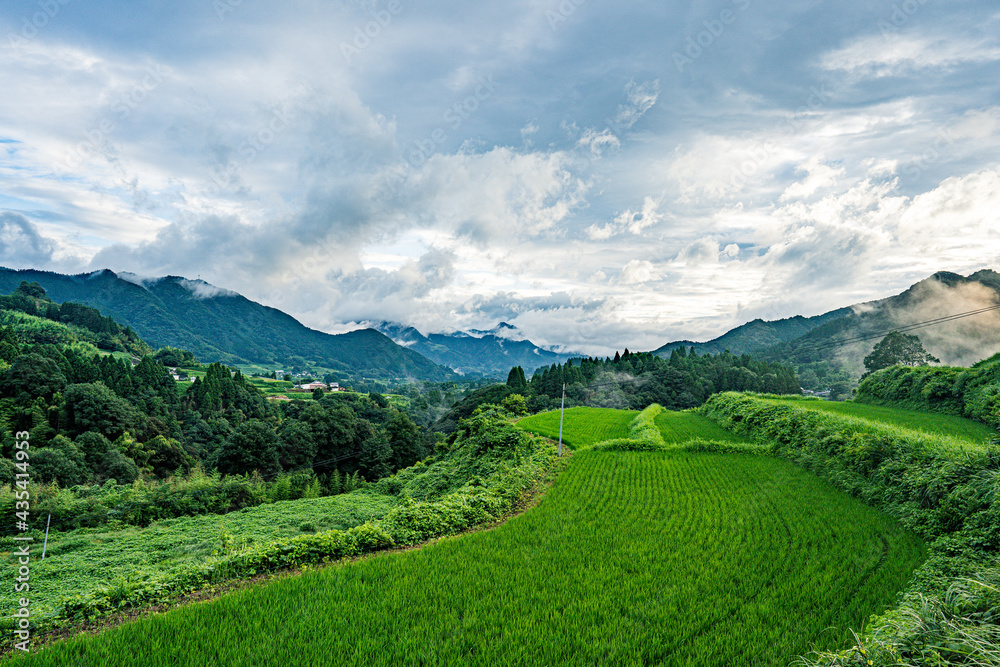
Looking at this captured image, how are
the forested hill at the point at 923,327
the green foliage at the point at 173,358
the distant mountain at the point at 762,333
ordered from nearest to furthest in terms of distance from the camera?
the green foliage at the point at 173,358 < the forested hill at the point at 923,327 < the distant mountain at the point at 762,333

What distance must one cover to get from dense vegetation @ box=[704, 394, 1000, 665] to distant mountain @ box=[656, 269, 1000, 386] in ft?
316

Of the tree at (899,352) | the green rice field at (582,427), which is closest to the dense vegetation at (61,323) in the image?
the green rice field at (582,427)

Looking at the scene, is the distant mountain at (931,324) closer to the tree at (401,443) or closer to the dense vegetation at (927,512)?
the tree at (401,443)

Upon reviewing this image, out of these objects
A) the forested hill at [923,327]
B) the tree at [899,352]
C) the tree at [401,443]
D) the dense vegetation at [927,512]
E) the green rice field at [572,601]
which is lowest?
the tree at [401,443]

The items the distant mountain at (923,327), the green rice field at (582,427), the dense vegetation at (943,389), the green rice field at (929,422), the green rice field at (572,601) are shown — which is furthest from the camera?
the distant mountain at (923,327)

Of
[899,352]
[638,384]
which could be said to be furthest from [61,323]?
[899,352]

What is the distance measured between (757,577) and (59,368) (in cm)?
6502

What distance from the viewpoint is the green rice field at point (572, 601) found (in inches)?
234

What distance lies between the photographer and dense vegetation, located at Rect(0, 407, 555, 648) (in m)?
7.80

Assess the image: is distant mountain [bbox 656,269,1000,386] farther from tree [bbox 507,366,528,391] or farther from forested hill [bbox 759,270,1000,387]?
tree [bbox 507,366,528,391]

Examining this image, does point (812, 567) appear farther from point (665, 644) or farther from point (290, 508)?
point (290, 508)

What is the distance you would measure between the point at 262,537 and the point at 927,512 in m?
18.4

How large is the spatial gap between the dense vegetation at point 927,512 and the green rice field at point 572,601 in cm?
80

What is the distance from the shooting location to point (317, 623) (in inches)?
262
